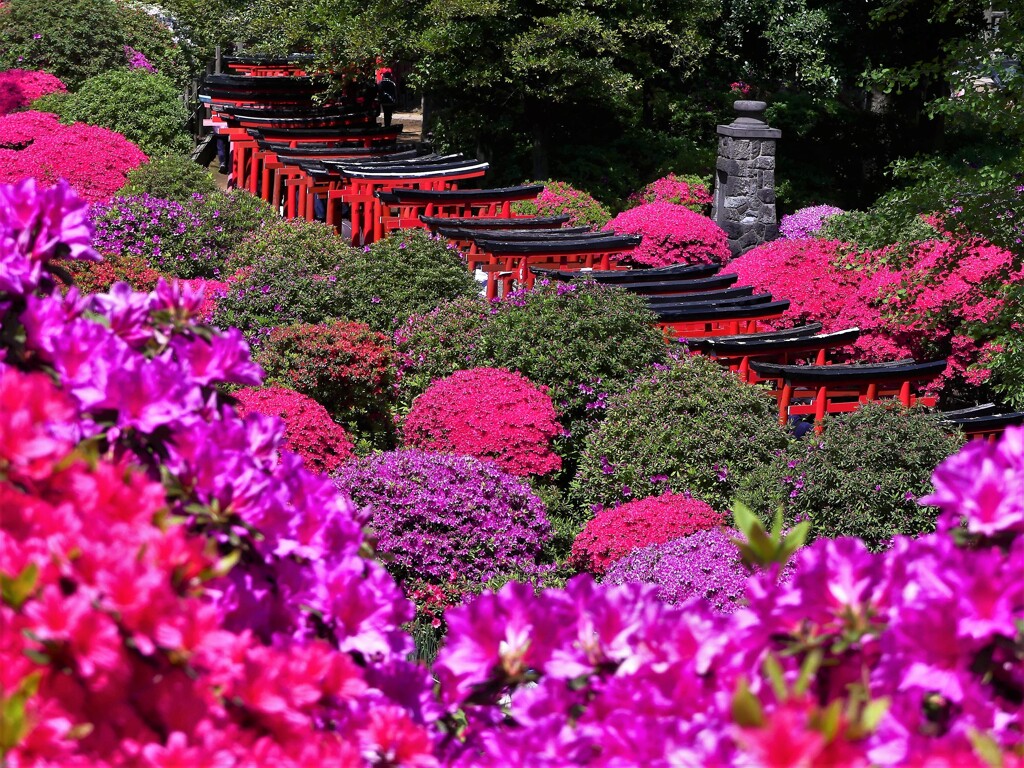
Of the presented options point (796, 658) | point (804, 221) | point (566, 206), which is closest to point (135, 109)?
point (566, 206)

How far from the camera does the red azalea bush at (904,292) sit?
466 inches

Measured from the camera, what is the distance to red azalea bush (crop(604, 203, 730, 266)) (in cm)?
1870

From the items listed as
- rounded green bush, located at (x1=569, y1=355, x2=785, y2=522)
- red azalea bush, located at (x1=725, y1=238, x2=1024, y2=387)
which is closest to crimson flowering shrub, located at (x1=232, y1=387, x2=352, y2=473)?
rounded green bush, located at (x1=569, y1=355, x2=785, y2=522)

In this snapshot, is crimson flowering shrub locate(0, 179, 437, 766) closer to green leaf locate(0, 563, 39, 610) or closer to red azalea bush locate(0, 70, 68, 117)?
green leaf locate(0, 563, 39, 610)

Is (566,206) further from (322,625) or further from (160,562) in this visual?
(160,562)

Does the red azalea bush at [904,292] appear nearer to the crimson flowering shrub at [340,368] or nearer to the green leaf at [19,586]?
the crimson flowering shrub at [340,368]

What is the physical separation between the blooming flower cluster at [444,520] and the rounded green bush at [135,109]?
1463cm

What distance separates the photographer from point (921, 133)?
25672 mm

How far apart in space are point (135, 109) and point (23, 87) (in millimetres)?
2596

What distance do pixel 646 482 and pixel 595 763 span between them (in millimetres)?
7242

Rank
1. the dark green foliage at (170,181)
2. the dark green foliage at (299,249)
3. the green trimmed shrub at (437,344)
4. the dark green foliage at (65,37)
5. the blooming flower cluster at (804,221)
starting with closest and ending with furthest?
the green trimmed shrub at (437,344) → the dark green foliage at (299,249) → the dark green foliage at (170,181) → the blooming flower cluster at (804,221) → the dark green foliage at (65,37)

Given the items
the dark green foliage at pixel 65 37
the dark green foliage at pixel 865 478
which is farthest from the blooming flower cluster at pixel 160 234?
the dark green foliage at pixel 65 37

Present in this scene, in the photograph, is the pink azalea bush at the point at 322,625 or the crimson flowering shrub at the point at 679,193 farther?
the crimson flowering shrub at the point at 679,193

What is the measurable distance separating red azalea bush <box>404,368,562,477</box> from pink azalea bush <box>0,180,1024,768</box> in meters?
6.97
